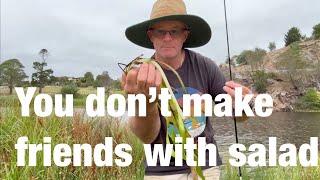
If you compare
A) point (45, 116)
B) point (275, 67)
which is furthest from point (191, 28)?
point (275, 67)

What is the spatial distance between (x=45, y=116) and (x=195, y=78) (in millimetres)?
4456

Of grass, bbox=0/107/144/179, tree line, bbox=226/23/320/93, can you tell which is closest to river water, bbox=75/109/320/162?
grass, bbox=0/107/144/179

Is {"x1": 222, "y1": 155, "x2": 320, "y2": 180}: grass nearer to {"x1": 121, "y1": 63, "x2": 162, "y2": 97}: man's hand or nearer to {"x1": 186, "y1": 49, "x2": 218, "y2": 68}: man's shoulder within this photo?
{"x1": 186, "y1": 49, "x2": 218, "y2": 68}: man's shoulder

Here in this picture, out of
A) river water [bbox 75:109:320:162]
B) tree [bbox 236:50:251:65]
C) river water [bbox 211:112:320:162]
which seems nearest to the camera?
river water [bbox 75:109:320:162]

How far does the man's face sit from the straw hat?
4 cm

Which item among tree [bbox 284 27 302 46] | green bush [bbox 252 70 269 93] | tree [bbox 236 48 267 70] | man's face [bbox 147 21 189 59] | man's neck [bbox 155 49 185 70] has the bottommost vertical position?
man's neck [bbox 155 49 185 70]

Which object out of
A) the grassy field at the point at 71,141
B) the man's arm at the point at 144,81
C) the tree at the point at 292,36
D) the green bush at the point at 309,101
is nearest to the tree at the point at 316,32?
the tree at the point at 292,36

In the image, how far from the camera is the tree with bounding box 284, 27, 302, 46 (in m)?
137

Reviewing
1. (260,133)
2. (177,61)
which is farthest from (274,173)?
(260,133)

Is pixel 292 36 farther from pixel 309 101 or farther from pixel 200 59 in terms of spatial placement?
pixel 200 59

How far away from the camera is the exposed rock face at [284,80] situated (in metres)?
95.3

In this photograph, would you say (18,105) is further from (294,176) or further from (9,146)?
(294,176)

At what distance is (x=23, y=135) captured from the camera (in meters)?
6.37

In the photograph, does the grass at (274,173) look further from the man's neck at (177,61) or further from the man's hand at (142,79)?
the man's hand at (142,79)
